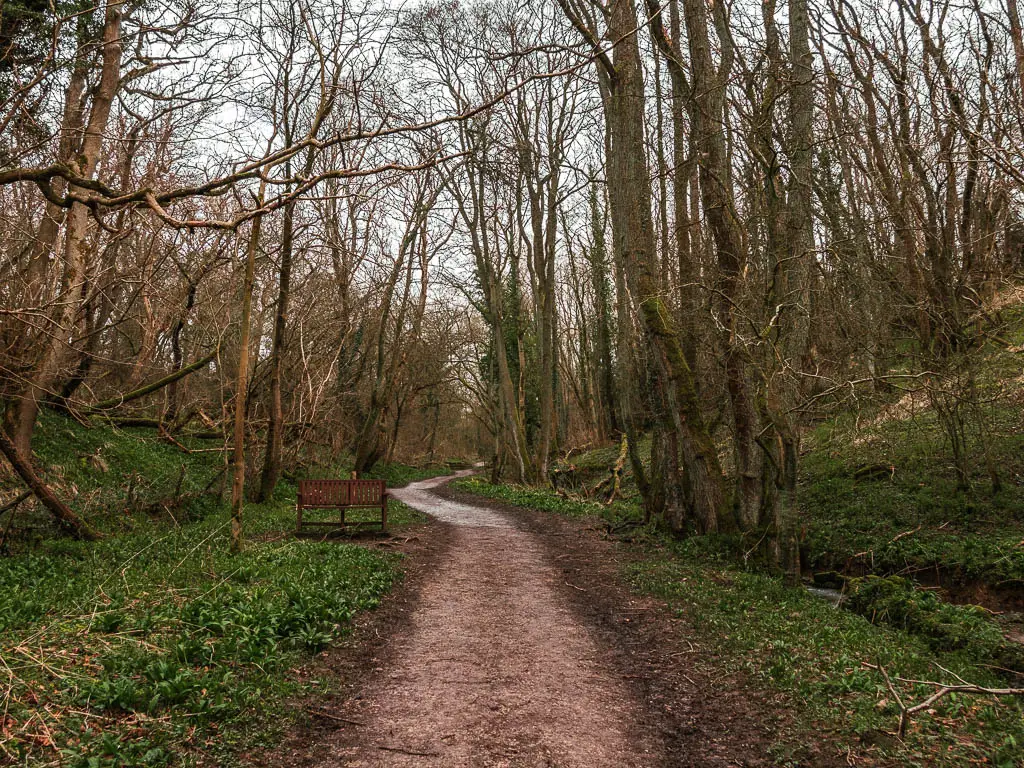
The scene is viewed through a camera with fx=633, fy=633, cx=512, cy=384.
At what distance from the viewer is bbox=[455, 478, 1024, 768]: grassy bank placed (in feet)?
13.4

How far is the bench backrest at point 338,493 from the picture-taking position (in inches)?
468

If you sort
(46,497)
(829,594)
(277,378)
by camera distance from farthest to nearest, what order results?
(277,378) → (829,594) → (46,497)

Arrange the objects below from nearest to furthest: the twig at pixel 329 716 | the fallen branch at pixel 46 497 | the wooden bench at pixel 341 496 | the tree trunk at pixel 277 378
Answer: the twig at pixel 329 716 < the fallen branch at pixel 46 497 < the wooden bench at pixel 341 496 < the tree trunk at pixel 277 378

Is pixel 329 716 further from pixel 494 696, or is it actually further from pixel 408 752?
pixel 494 696

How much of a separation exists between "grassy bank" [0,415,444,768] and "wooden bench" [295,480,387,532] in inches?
51.2

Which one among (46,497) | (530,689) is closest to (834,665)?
(530,689)

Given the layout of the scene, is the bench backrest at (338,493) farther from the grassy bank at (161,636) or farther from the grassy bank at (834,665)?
the grassy bank at (834,665)

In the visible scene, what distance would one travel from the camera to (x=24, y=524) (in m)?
9.13

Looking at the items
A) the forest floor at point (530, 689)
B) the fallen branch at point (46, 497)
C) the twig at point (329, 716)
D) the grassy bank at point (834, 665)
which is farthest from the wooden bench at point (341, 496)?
the twig at point (329, 716)

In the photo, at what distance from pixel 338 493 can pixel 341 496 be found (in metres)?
0.08

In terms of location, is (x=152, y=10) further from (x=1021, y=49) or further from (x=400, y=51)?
(x=1021, y=49)

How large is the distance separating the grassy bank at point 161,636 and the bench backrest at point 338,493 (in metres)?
1.32

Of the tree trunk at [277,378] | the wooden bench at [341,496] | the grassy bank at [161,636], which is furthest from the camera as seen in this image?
the tree trunk at [277,378]

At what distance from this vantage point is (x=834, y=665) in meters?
5.32
